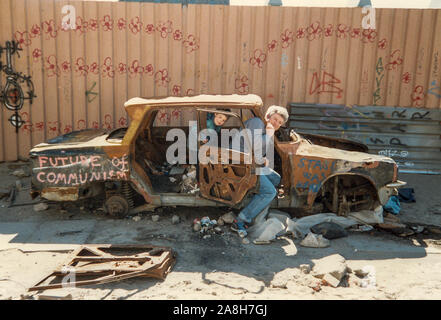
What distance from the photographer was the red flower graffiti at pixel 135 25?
297 inches

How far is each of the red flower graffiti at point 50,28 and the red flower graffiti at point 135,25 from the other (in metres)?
1.42

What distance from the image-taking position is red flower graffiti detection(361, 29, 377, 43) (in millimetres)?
7637

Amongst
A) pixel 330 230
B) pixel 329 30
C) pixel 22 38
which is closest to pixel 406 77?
pixel 329 30

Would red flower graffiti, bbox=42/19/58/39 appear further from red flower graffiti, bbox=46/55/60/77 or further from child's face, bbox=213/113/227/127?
child's face, bbox=213/113/227/127

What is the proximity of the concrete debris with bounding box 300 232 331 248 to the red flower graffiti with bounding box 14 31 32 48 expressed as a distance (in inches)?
249

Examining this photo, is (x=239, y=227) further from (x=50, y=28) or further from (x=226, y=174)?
(x=50, y=28)

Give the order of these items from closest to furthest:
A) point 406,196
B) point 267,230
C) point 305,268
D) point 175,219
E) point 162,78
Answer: point 305,268, point 267,230, point 175,219, point 406,196, point 162,78

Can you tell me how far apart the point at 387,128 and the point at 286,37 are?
2.69 metres

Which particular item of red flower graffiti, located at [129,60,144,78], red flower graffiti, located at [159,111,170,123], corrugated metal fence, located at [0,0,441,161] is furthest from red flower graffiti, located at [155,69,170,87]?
red flower graffiti, located at [159,111,170,123]

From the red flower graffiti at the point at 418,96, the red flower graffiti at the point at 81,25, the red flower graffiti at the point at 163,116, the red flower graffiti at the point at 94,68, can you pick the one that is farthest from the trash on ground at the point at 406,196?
the red flower graffiti at the point at 81,25

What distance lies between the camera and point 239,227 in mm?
4953

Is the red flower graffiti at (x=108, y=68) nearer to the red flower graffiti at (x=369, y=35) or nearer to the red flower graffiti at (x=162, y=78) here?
the red flower graffiti at (x=162, y=78)
